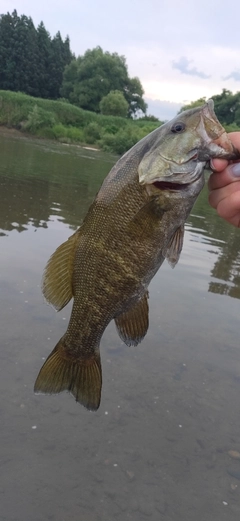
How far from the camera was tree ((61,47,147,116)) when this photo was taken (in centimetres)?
7288

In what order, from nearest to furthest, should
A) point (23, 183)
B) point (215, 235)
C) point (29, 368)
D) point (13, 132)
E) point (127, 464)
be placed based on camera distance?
1. point (127, 464)
2. point (29, 368)
3. point (215, 235)
4. point (23, 183)
5. point (13, 132)

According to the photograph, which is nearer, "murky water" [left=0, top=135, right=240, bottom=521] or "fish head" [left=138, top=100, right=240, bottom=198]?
"fish head" [left=138, top=100, right=240, bottom=198]

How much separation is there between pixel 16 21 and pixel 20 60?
326 inches

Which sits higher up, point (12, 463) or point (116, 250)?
point (116, 250)

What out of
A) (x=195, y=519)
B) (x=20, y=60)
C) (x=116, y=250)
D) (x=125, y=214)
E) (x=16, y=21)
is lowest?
(x=195, y=519)

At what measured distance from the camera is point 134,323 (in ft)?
8.09

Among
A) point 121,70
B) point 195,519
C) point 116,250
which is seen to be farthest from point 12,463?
point 121,70

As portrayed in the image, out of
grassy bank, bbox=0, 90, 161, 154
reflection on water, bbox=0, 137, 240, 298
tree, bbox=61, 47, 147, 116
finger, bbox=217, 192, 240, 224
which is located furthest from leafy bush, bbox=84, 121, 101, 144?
finger, bbox=217, 192, 240, 224

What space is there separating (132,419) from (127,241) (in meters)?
2.96

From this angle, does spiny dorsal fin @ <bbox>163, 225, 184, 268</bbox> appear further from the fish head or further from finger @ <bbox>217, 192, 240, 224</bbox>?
finger @ <bbox>217, 192, 240, 224</bbox>

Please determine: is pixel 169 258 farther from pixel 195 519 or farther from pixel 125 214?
pixel 195 519

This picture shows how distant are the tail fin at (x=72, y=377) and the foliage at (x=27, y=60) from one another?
264ft

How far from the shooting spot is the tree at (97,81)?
72875 mm

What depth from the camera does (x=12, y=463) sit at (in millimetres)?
3846
